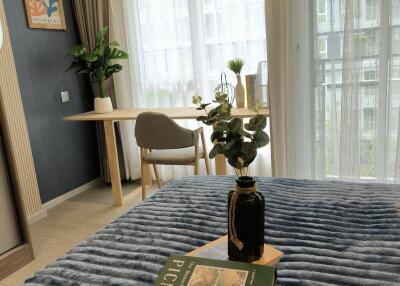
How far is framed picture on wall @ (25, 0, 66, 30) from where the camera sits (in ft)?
10.2

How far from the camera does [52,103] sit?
334 cm

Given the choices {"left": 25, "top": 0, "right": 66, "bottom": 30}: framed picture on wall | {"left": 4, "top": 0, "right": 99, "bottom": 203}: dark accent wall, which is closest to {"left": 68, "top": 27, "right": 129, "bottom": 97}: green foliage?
{"left": 4, "top": 0, "right": 99, "bottom": 203}: dark accent wall

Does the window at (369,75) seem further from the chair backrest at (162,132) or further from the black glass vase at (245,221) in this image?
the black glass vase at (245,221)

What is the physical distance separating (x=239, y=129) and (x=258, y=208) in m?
0.23

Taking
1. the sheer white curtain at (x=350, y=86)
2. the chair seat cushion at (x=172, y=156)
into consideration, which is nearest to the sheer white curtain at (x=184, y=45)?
the sheer white curtain at (x=350, y=86)

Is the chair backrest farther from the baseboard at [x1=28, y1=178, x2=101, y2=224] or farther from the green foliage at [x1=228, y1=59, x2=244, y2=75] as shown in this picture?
the baseboard at [x1=28, y1=178, x2=101, y2=224]

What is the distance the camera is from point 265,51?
305cm

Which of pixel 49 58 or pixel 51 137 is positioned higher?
pixel 49 58

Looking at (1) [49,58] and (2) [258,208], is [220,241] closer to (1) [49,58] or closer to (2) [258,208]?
(2) [258,208]

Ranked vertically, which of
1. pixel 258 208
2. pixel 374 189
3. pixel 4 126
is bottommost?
pixel 374 189

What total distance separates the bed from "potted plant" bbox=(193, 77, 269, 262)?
0.43ft

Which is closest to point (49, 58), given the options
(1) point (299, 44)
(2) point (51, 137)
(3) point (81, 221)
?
(2) point (51, 137)

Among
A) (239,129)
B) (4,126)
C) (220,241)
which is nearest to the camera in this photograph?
(239,129)

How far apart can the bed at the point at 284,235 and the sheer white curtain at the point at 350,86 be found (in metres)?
1.13
